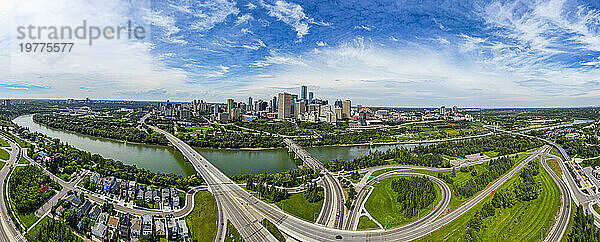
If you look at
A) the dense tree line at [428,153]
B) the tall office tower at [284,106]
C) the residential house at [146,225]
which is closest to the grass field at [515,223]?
the dense tree line at [428,153]

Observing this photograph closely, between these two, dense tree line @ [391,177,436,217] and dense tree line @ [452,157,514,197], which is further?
dense tree line @ [452,157,514,197]

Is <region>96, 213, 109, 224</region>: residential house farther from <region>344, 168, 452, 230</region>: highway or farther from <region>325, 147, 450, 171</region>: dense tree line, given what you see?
<region>325, 147, 450, 171</region>: dense tree line

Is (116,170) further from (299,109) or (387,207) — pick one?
(299,109)

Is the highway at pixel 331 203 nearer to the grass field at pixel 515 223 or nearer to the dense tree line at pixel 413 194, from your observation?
the dense tree line at pixel 413 194

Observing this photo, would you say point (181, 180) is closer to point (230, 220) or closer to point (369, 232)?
point (230, 220)

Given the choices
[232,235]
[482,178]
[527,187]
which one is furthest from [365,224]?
[527,187]

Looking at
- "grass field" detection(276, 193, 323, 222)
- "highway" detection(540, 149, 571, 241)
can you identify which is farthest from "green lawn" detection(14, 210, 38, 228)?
"highway" detection(540, 149, 571, 241)

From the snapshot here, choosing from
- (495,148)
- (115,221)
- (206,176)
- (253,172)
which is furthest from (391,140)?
(115,221)
